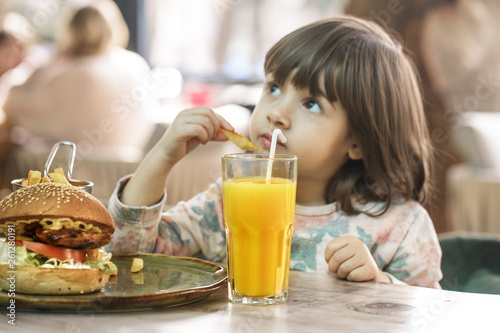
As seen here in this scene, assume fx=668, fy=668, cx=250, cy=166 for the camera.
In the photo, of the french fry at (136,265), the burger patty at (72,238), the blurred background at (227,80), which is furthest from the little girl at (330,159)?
the blurred background at (227,80)

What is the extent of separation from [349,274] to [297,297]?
172 millimetres

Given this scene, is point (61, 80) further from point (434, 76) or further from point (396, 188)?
point (396, 188)

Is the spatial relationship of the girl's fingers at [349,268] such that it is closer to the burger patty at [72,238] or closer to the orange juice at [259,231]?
the orange juice at [259,231]

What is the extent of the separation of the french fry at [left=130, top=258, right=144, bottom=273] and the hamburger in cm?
12

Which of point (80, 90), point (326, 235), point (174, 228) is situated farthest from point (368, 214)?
point (80, 90)

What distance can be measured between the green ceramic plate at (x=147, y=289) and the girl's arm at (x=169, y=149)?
0.16 metres

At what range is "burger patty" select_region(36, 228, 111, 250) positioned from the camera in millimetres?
852

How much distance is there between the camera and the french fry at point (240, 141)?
110cm

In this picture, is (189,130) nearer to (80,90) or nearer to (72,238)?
(72,238)

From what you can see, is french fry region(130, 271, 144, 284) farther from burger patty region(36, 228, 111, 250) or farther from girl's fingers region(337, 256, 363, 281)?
girl's fingers region(337, 256, 363, 281)

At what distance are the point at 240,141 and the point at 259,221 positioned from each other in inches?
9.3

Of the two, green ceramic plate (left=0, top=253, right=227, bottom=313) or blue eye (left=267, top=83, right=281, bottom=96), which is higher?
blue eye (left=267, top=83, right=281, bottom=96)

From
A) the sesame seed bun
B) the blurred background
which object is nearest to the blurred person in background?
the blurred background

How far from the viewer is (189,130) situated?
120 centimetres
